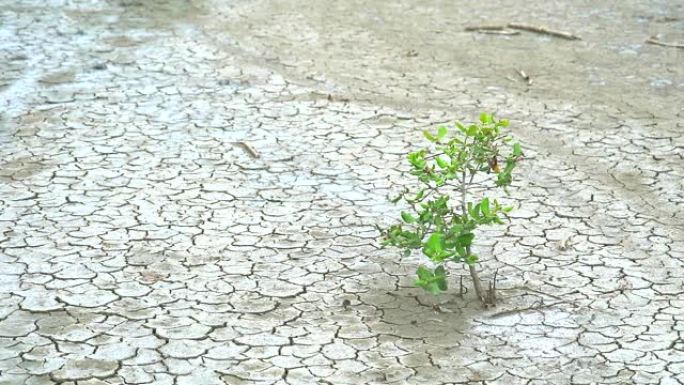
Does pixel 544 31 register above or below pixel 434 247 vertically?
below

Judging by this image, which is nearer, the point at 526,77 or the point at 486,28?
the point at 526,77

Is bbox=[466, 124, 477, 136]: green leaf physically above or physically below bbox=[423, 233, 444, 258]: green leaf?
above

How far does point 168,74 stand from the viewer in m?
6.53

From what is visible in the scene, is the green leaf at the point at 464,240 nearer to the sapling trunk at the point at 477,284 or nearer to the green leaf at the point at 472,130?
the sapling trunk at the point at 477,284

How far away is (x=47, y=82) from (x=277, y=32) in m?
1.79

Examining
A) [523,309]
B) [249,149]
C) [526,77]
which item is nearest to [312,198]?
[249,149]

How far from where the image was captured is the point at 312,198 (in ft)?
15.7

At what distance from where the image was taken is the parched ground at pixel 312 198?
3.50 meters

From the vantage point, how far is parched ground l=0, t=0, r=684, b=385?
3498mm

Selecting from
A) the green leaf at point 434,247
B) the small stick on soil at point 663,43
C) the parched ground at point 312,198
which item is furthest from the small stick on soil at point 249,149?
the small stick on soil at point 663,43

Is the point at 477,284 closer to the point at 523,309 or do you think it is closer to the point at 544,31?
the point at 523,309

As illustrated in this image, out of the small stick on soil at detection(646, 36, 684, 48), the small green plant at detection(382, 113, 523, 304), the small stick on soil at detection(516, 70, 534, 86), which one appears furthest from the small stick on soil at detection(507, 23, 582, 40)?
the small green plant at detection(382, 113, 523, 304)

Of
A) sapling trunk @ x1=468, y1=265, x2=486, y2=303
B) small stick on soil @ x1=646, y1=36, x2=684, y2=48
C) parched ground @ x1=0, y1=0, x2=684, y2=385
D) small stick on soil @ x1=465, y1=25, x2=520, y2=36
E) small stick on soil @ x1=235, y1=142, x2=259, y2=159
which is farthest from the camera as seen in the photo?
small stick on soil @ x1=465, y1=25, x2=520, y2=36

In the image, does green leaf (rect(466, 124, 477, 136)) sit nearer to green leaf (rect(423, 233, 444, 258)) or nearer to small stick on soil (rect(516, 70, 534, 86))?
green leaf (rect(423, 233, 444, 258))
